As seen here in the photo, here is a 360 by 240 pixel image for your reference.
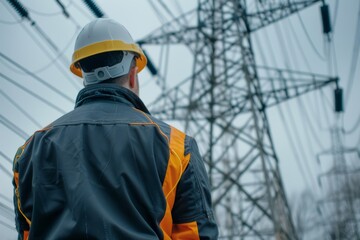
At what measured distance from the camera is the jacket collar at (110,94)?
139 cm

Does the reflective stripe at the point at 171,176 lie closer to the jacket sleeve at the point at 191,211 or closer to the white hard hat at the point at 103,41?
the jacket sleeve at the point at 191,211

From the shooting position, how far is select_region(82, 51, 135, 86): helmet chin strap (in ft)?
4.75

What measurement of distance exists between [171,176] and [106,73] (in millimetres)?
397

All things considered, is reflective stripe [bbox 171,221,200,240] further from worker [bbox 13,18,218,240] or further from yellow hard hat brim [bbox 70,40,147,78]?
yellow hard hat brim [bbox 70,40,147,78]

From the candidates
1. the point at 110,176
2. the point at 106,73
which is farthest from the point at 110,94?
the point at 110,176

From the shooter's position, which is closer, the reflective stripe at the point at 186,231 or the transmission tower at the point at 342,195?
the reflective stripe at the point at 186,231

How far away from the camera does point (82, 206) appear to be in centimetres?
114

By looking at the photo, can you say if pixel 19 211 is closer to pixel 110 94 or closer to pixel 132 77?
pixel 110 94

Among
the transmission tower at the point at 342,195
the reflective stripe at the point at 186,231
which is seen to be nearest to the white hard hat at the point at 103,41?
Answer: the reflective stripe at the point at 186,231

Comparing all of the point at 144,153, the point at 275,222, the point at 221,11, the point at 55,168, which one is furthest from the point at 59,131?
the point at 221,11

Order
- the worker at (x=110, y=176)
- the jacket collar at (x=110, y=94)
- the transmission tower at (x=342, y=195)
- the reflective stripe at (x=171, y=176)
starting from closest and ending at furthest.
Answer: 1. the worker at (x=110, y=176)
2. the reflective stripe at (x=171, y=176)
3. the jacket collar at (x=110, y=94)
4. the transmission tower at (x=342, y=195)

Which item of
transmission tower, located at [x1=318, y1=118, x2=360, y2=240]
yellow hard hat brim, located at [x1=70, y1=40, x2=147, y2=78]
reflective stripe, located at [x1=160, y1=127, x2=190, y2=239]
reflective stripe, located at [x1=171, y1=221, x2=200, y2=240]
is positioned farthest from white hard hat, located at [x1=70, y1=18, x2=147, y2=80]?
transmission tower, located at [x1=318, y1=118, x2=360, y2=240]

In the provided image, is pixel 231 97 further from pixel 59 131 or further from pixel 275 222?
pixel 59 131

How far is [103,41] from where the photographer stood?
1.51m
